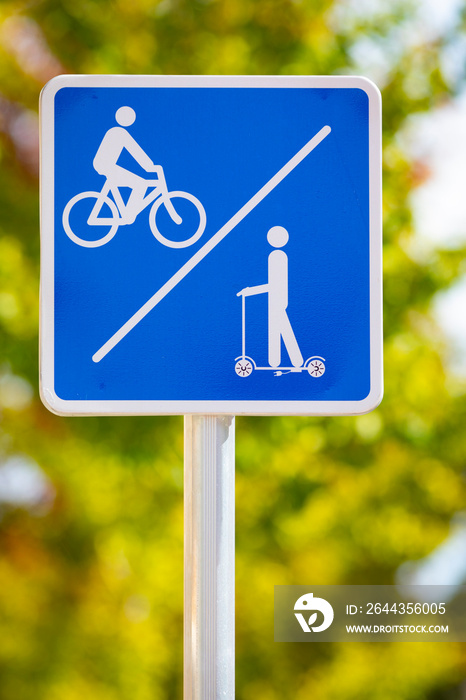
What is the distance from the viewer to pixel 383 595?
4.13 m

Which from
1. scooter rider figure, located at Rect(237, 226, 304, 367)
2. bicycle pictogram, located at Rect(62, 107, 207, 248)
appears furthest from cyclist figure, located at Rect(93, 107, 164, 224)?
scooter rider figure, located at Rect(237, 226, 304, 367)

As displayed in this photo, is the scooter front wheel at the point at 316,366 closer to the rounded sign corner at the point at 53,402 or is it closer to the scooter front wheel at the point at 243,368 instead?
the scooter front wheel at the point at 243,368

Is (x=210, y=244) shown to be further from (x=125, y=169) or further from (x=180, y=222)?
(x=125, y=169)

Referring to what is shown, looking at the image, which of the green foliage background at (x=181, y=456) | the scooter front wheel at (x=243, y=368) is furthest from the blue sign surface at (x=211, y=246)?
the green foliage background at (x=181, y=456)

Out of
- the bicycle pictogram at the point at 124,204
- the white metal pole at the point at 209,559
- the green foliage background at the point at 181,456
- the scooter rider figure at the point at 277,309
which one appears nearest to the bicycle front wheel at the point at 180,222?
the bicycle pictogram at the point at 124,204

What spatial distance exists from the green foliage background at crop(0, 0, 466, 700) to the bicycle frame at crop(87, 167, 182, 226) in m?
1.72

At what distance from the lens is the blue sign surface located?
56.4 inches

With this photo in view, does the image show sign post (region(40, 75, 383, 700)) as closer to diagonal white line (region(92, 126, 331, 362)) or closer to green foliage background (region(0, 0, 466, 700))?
diagonal white line (region(92, 126, 331, 362))

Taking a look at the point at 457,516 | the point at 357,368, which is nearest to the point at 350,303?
the point at 357,368

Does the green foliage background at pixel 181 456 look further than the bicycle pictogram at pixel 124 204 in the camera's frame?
Yes

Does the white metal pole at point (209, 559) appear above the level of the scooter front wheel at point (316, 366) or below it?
below

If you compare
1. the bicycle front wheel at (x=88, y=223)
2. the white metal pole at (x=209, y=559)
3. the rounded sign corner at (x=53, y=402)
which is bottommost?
the white metal pole at (x=209, y=559)

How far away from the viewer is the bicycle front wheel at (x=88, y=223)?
1.45 m

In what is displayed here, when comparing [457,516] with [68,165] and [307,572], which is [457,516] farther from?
[68,165]
